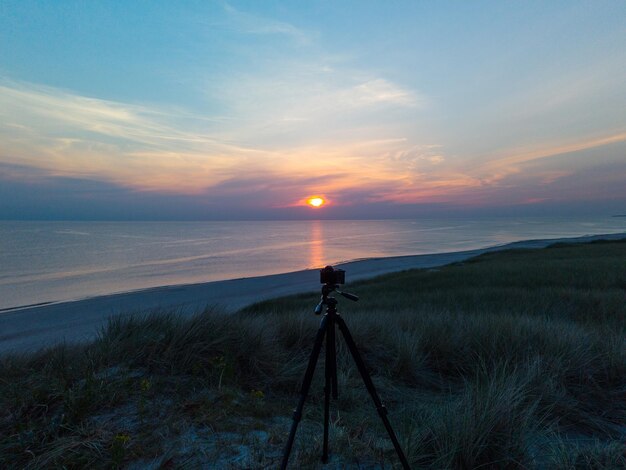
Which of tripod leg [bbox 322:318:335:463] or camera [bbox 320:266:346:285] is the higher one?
camera [bbox 320:266:346:285]

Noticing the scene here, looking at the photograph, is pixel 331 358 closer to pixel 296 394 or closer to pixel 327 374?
pixel 327 374

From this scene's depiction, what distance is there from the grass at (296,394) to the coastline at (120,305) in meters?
3.27

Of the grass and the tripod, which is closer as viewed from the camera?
the tripod

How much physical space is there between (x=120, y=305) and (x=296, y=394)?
1559cm

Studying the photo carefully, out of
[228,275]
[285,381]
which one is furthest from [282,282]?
[285,381]

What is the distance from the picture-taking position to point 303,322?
5.70 meters

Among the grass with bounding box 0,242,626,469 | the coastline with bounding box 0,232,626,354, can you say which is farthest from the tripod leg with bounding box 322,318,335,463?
the coastline with bounding box 0,232,626,354

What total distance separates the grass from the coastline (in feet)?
10.7

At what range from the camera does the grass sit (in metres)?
2.53

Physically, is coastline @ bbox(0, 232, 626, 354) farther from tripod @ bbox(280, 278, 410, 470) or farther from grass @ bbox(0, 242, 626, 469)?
tripod @ bbox(280, 278, 410, 470)

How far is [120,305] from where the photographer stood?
16.8 metres

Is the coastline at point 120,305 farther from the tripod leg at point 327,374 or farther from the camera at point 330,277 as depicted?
the camera at point 330,277

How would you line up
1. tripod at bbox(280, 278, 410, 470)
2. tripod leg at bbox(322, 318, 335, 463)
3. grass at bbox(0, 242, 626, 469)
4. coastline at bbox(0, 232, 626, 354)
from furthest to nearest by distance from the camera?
1. coastline at bbox(0, 232, 626, 354)
2. grass at bbox(0, 242, 626, 469)
3. tripod leg at bbox(322, 318, 335, 463)
4. tripod at bbox(280, 278, 410, 470)

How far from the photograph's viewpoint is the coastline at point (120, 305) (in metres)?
11.9
